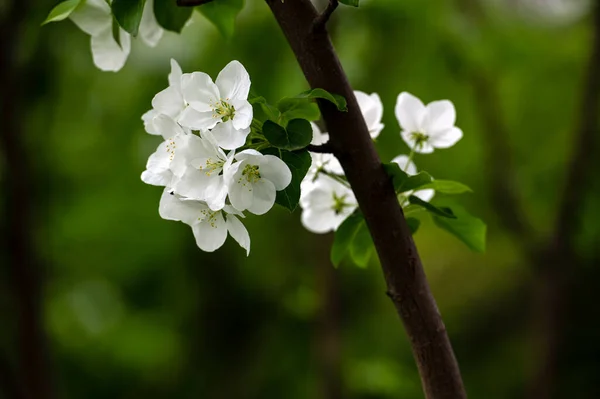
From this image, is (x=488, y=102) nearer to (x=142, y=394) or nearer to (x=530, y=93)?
(x=530, y=93)

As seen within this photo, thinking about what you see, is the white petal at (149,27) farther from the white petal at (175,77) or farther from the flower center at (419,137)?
the flower center at (419,137)

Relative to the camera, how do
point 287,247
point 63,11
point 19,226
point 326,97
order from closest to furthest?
point 326,97 < point 63,11 < point 19,226 < point 287,247

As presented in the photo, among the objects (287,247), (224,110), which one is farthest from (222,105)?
(287,247)

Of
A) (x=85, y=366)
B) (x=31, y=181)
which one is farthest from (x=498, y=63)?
(x=85, y=366)

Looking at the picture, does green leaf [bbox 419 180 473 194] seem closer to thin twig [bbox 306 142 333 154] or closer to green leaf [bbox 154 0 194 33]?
thin twig [bbox 306 142 333 154]

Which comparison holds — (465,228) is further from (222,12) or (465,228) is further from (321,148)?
(222,12)

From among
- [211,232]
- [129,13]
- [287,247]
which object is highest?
[287,247]

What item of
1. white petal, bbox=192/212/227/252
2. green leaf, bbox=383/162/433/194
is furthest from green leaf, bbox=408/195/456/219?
white petal, bbox=192/212/227/252
